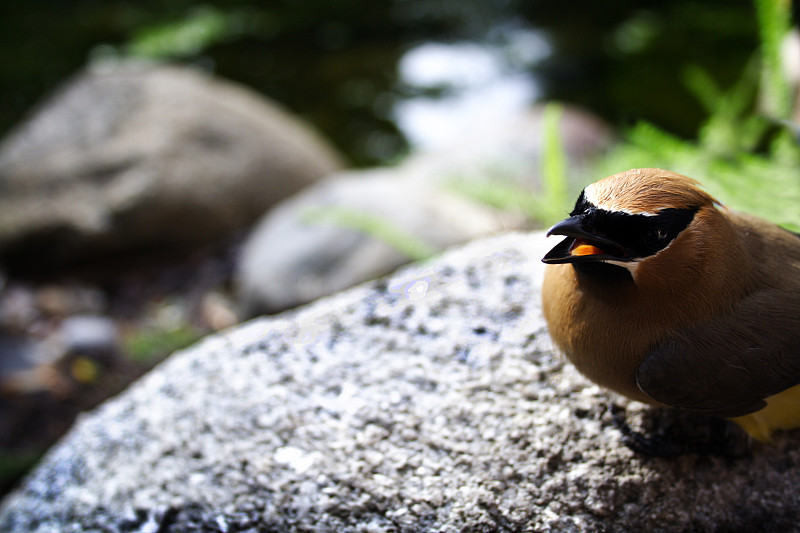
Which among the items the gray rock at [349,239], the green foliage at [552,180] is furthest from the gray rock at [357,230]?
the green foliage at [552,180]

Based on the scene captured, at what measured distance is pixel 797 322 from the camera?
1.42m

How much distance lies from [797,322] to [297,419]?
1223 millimetres

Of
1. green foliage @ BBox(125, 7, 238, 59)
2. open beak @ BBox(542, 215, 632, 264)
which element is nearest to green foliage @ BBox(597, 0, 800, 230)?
open beak @ BBox(542, 215, 632, 264)

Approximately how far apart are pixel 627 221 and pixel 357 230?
8.99 feet

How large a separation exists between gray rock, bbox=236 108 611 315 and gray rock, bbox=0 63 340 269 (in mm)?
663

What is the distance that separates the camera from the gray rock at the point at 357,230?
12.5ft

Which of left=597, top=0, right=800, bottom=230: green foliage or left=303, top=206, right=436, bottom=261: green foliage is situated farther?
left=303, top=206, right=436, bottom=261: green foliage

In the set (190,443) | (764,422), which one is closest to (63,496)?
(190,443)

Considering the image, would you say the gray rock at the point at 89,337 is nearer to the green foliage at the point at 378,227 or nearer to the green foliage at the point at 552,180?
the green foliage at the point at 378,227

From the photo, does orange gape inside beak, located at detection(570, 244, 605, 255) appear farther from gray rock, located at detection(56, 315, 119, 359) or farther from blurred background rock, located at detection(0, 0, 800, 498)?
gray rock, located at detection(56, 315, 119, 359)

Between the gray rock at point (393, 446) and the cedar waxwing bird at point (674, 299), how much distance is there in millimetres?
309

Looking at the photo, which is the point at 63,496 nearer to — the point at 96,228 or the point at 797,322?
the point at 797,322

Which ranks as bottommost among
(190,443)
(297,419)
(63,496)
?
(63,496)

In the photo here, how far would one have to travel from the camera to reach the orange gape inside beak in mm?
1325
